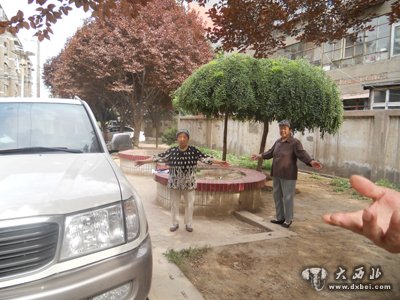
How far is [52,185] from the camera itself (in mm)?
2107

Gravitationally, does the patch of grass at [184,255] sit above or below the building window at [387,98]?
below

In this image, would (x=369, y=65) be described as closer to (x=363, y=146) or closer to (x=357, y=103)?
(x=357, y=103)

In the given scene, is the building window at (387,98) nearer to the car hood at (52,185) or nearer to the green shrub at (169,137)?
the green shrub at (169,137)

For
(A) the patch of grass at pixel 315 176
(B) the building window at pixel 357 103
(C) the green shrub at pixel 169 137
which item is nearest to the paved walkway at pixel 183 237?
(A) the patch of grass at pixel 315 176

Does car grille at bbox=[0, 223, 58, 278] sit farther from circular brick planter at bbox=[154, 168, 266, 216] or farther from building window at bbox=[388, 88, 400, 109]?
building window at bbox=[388, 88, 400, 109]

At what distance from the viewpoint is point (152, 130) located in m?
32.8

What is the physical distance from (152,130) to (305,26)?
28021 millimetres

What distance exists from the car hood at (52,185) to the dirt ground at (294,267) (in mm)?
1666

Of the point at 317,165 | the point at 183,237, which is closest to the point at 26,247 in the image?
the point at 183,237

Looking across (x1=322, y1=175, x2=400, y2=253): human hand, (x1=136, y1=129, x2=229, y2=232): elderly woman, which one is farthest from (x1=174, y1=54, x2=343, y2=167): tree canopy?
(x1=322, y1=175, x2=400, y2=253): human hand

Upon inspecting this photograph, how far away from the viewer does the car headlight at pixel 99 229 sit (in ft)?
6.21

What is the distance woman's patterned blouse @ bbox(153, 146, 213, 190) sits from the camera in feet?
16.0

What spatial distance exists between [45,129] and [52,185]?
136cm

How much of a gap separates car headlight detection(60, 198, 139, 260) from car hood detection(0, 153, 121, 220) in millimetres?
57
